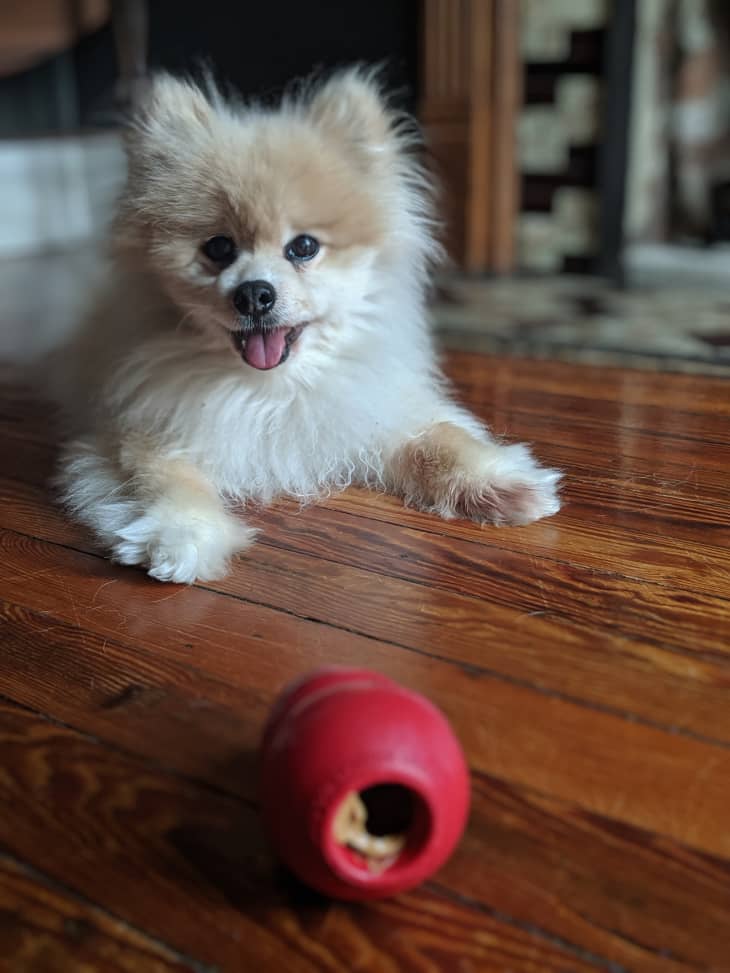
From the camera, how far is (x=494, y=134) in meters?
3.73

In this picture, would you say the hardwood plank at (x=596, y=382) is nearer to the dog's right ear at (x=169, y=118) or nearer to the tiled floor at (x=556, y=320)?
the tiled floor at (x=556, y=320)

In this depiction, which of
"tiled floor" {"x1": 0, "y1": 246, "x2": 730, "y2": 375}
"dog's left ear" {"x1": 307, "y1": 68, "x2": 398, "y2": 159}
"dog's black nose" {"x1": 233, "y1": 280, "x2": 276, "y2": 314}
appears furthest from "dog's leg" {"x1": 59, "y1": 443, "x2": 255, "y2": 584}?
"tiled floor" {"x1": 0, "y1": 246, "x2": 730, "y2": 375}

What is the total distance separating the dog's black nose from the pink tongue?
0.06m

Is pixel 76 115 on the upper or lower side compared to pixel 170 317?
upper

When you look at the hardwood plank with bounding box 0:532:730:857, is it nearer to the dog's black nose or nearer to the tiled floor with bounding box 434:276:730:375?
the dog's black nose

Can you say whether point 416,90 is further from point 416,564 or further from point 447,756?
point 447,756

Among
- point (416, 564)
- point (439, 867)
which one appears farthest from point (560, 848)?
point (416, 564)

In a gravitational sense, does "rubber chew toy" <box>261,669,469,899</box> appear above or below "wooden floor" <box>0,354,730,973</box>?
above

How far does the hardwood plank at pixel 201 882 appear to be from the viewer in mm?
787

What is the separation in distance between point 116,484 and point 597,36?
2847mm

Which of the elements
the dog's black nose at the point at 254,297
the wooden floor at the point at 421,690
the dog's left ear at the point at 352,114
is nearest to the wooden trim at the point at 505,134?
the dog's left ear at the point at 352,114

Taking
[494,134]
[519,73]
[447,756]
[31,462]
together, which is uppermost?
[519,73]

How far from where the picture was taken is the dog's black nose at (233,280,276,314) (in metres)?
1.50

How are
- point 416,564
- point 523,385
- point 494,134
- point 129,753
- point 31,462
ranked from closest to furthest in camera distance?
point 129,753 < point 416,564 < point 31,462 < point 523,385 < point 494,134
